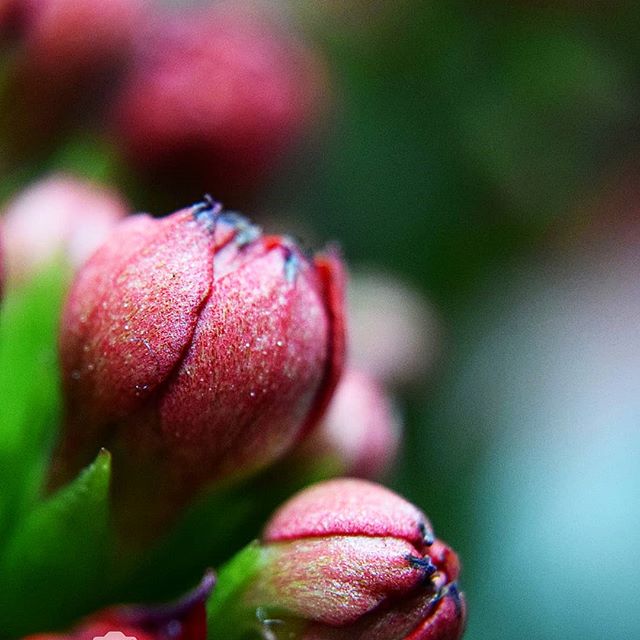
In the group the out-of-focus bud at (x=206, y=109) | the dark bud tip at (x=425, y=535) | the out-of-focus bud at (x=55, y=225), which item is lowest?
the dark bud tip at (x=425, y=535)

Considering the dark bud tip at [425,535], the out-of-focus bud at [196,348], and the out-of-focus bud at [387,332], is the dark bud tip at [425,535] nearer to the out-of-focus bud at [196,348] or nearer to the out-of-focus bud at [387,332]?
the out-of-focus bud at [196,348]

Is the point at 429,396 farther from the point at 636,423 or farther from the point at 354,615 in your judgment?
the point at 354,615

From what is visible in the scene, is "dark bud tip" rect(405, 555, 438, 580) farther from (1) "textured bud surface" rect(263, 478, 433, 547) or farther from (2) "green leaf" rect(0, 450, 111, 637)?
(2) "green leaf" rect(0, 450, 111, 637)

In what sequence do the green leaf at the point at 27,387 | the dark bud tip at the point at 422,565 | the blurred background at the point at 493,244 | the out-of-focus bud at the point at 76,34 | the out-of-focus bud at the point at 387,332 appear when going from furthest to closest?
the blurred background at the point at 493,244 < the out-of-focus bud at the point at 387,332 < the out-of-focus bud at the point at 76,34 < the green leaf at the point at 27,387 < the dark bud tip at the point at 422,565

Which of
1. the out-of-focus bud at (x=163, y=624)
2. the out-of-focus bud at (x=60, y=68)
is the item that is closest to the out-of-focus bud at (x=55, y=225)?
the out-of-focus bud at (x=60, y=68)

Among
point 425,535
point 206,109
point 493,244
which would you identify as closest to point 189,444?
point 425,535

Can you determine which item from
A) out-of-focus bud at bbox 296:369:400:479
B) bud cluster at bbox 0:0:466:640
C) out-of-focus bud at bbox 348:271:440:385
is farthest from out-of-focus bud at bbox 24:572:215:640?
out-of-focus bud at bbox 348:271:440:385

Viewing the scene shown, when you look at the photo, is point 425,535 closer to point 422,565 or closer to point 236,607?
point 422,565
